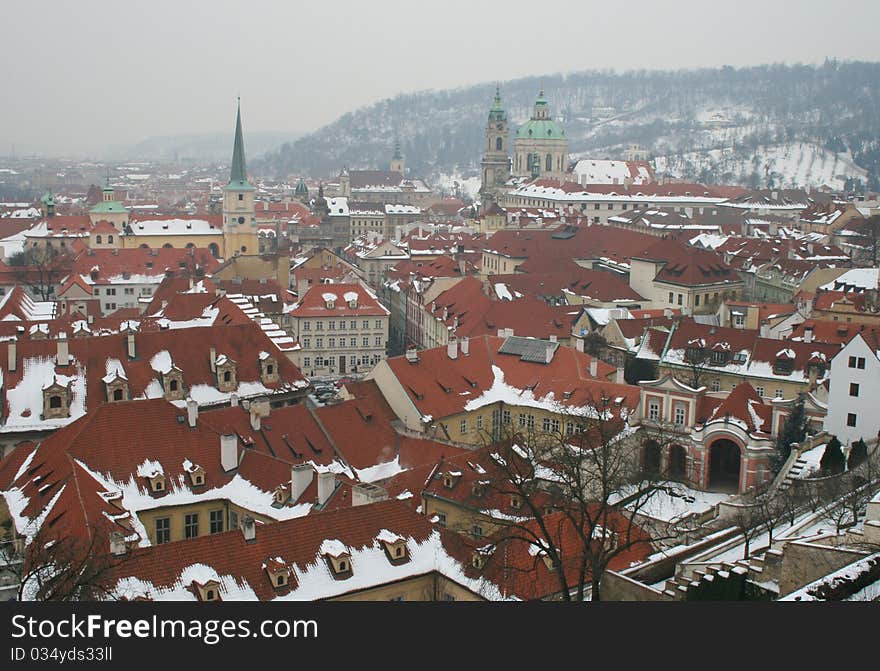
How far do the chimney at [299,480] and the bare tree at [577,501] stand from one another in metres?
4.56

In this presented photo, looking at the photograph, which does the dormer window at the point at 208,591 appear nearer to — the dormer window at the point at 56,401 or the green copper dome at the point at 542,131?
the dormer window at the point at 56,401

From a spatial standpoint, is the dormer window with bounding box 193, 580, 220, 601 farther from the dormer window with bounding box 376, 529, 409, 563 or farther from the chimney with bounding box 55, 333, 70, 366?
the chimney with bounding box 55, 333, 70, 366

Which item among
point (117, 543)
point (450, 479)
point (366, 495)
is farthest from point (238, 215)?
point (117, 543)

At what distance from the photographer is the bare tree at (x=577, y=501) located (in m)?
20.1

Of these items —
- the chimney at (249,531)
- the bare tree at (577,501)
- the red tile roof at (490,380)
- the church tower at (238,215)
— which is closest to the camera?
the bare tree at (577,501)

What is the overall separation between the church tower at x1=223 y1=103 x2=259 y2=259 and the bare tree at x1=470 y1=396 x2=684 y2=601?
61.4 m

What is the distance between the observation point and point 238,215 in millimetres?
93438

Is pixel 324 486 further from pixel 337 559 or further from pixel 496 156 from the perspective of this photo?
pixel 496 156

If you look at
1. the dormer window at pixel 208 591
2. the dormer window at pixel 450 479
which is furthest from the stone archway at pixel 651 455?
the dormer window at pixel 208 591

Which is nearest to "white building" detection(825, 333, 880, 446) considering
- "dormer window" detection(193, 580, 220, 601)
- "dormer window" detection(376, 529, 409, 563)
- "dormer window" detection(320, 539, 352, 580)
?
"dormer window" detection(376, 529, 409, 563)

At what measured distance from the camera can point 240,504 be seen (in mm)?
28594

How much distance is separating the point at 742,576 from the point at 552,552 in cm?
339

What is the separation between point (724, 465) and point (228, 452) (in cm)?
1634

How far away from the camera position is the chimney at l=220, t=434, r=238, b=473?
2967 centimetres
